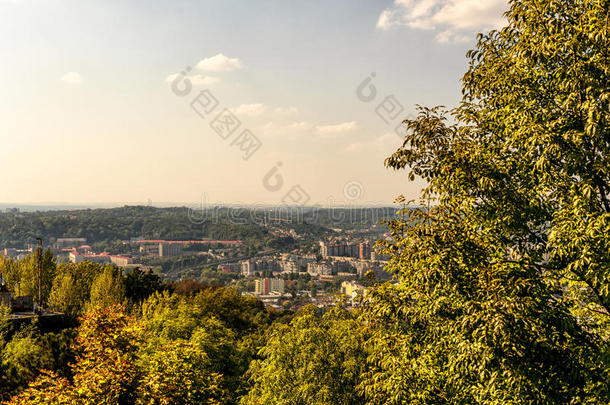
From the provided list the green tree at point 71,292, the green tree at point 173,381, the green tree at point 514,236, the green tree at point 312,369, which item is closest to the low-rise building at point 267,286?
the green tree at point 71,292

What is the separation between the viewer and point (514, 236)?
6461 mm

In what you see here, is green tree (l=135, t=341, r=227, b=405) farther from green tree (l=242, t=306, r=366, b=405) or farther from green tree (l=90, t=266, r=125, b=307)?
green tree (l=90, t=266, r=125, b=307)

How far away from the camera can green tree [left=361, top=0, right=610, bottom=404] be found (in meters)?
5.10

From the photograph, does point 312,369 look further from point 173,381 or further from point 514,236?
point 514,236

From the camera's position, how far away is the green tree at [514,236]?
16.7ft

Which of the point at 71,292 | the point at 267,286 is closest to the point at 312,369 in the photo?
the point at 71,292

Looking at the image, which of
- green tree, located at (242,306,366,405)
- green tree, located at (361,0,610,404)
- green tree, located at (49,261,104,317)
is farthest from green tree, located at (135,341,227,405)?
green tree, located at (49,261,104,317)

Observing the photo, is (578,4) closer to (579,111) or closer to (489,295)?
(579,111)

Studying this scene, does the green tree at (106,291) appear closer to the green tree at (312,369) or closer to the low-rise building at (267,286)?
the green tree at (312,369)

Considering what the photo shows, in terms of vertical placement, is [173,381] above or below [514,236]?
A: below

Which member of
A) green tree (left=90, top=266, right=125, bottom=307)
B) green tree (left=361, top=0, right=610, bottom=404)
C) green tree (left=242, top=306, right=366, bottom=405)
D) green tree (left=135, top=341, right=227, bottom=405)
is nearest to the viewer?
green tree (left=361, top=0, right=610, bottom=404)

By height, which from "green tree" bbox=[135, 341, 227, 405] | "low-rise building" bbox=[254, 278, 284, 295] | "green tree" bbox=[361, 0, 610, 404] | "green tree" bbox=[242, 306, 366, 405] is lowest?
"low-rise building" bbox=[254, 278, 284, 295]

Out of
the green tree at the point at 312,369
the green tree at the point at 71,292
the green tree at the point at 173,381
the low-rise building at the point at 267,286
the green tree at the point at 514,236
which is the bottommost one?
the low-rise building at the point at 267,286

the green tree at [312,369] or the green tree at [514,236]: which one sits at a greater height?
the green tree at [514,236]
